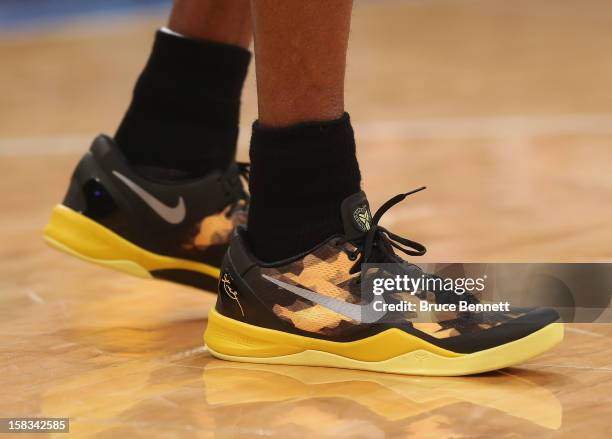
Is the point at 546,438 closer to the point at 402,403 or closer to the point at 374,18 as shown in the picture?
the point at 402,403

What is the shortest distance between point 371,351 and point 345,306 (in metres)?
0.05

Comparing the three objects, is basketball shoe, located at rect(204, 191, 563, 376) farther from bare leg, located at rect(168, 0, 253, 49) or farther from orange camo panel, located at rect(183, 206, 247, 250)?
bare leg, located at rect(168, 0, 253, 49)

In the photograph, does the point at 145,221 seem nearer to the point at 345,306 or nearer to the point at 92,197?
the point at 92,197

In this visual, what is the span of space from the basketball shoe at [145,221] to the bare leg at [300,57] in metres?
0.26

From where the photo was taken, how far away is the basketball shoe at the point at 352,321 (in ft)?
3.28

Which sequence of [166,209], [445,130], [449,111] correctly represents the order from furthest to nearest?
[449,111]
[445,130]
[166,209]

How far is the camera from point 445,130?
268cm

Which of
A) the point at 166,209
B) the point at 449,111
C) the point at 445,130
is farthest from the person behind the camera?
the point at 449,111

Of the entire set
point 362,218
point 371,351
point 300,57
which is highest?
point 300,57

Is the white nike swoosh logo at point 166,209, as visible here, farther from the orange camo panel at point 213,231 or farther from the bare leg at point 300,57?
the bare leg at point 300,57

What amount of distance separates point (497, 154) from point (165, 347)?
134 cm

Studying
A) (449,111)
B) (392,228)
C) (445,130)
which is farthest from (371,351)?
(449,111)

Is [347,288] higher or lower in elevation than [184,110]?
lower

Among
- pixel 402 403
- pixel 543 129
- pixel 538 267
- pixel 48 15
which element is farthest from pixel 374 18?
pixel 402 403
